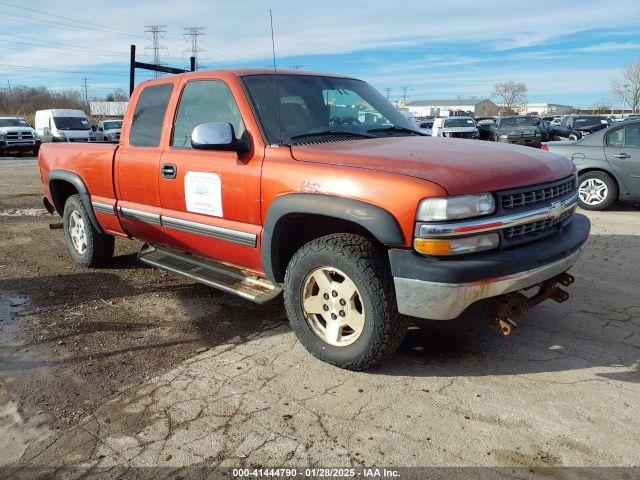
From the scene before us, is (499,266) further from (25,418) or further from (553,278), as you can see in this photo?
(25,418)

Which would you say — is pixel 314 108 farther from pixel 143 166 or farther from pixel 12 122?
pixel 12 122

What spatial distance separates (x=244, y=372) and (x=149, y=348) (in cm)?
84

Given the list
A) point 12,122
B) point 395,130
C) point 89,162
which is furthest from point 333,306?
point 12,122

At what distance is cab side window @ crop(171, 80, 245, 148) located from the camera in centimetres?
388

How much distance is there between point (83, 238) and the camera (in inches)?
225

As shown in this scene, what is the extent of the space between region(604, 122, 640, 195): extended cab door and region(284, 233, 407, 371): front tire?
705 cm

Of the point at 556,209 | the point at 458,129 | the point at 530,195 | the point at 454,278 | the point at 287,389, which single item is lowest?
the point at 287,389

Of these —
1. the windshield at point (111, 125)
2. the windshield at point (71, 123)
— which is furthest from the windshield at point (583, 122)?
the windshield at point (71, 123)

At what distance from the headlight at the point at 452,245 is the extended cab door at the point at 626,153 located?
6.88 m

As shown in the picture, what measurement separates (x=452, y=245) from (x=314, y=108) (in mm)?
1698

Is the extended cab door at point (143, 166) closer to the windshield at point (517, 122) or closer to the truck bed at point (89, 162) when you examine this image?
the truck bed at point (89, 162)

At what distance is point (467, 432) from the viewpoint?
2.66 meters

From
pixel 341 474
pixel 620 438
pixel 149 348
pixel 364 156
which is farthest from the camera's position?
pixel 149 348

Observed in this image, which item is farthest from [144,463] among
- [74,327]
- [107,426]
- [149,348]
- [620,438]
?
[620,438]
